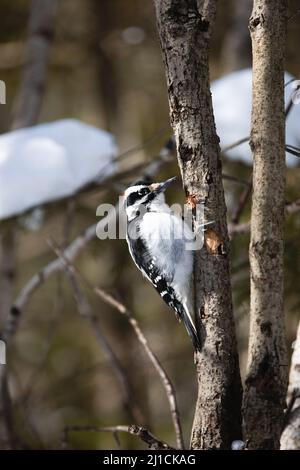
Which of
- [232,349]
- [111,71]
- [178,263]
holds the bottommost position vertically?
[232,349]

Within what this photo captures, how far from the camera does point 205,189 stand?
230cm

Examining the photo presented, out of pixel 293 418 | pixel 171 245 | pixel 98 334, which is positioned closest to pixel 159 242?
pixel 171 245

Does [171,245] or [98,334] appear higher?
[171,245]

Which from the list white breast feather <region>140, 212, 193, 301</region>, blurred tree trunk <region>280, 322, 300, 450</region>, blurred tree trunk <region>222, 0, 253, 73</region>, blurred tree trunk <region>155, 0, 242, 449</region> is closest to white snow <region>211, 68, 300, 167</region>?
white breast feather <region>140, 212, 193, 301</region>

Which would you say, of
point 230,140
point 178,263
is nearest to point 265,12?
point 178,263

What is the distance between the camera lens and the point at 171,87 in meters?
2.28

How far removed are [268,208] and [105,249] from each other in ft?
8.56

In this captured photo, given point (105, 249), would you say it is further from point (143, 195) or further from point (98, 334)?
point (98, 334)

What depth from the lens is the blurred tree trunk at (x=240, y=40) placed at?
19.1ft

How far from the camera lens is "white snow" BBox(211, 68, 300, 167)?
388 centimetres

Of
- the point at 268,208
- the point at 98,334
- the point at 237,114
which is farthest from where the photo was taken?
the point at 237,114

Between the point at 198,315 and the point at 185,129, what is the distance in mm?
614

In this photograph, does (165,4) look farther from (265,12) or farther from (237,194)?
(237,194)
